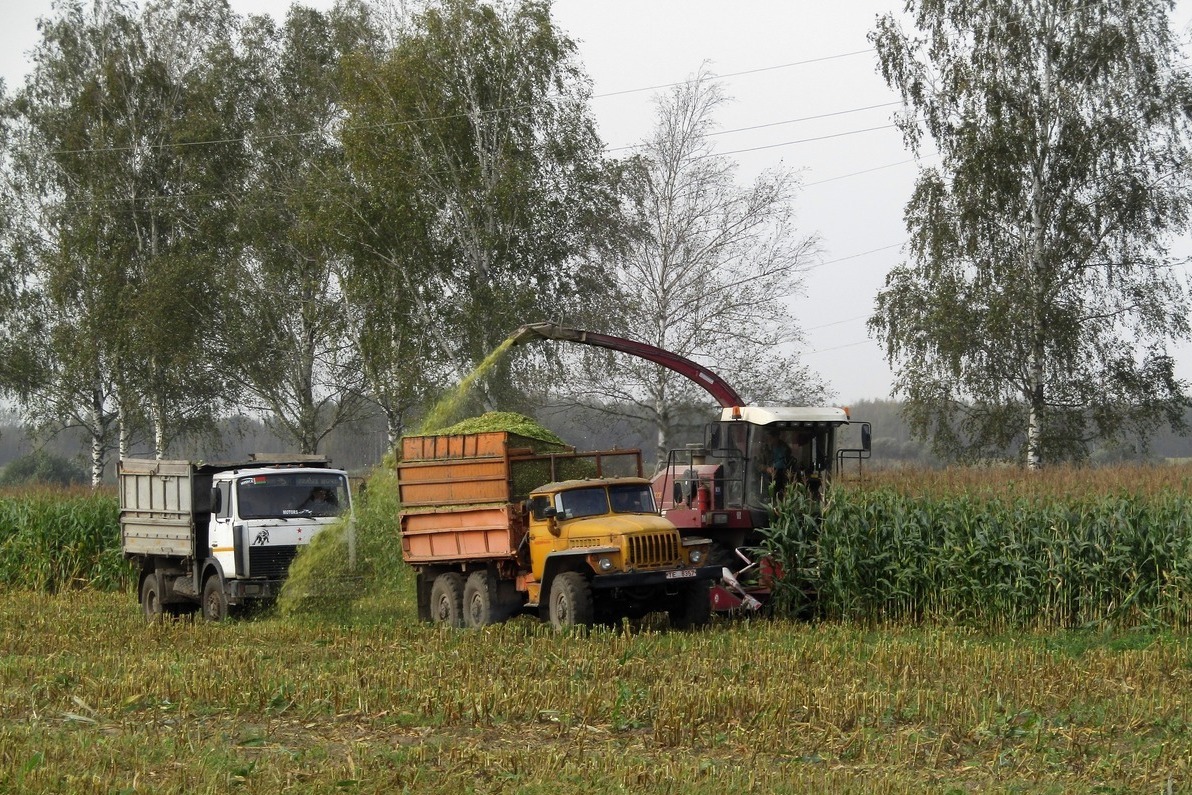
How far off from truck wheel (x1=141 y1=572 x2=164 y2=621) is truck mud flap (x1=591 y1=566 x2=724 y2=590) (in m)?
8.03

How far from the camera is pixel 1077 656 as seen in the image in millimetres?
13984

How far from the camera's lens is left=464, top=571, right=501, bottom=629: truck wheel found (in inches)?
681

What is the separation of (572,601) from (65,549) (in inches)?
567

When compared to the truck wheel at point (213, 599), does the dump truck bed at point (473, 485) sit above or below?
above

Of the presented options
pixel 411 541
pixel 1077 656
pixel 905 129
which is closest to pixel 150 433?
pixel 905 129

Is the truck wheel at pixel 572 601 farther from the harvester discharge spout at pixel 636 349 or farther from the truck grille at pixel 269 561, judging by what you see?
the harvester discharge spout at pixel 636 349

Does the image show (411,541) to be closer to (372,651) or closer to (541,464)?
(541,464)

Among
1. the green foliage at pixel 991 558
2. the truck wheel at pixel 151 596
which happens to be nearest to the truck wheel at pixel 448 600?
the green foliage at pixel 991 558

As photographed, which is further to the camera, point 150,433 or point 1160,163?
point 150,433

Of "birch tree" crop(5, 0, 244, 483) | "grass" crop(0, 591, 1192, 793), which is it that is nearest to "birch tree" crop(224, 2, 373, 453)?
"birch tree" crop(5, 0, 244, 483)

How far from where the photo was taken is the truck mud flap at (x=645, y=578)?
16.0m

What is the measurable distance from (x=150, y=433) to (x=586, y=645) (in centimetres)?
3574

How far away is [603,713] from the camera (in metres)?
10.6

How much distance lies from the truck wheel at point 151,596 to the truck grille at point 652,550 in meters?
8.24
